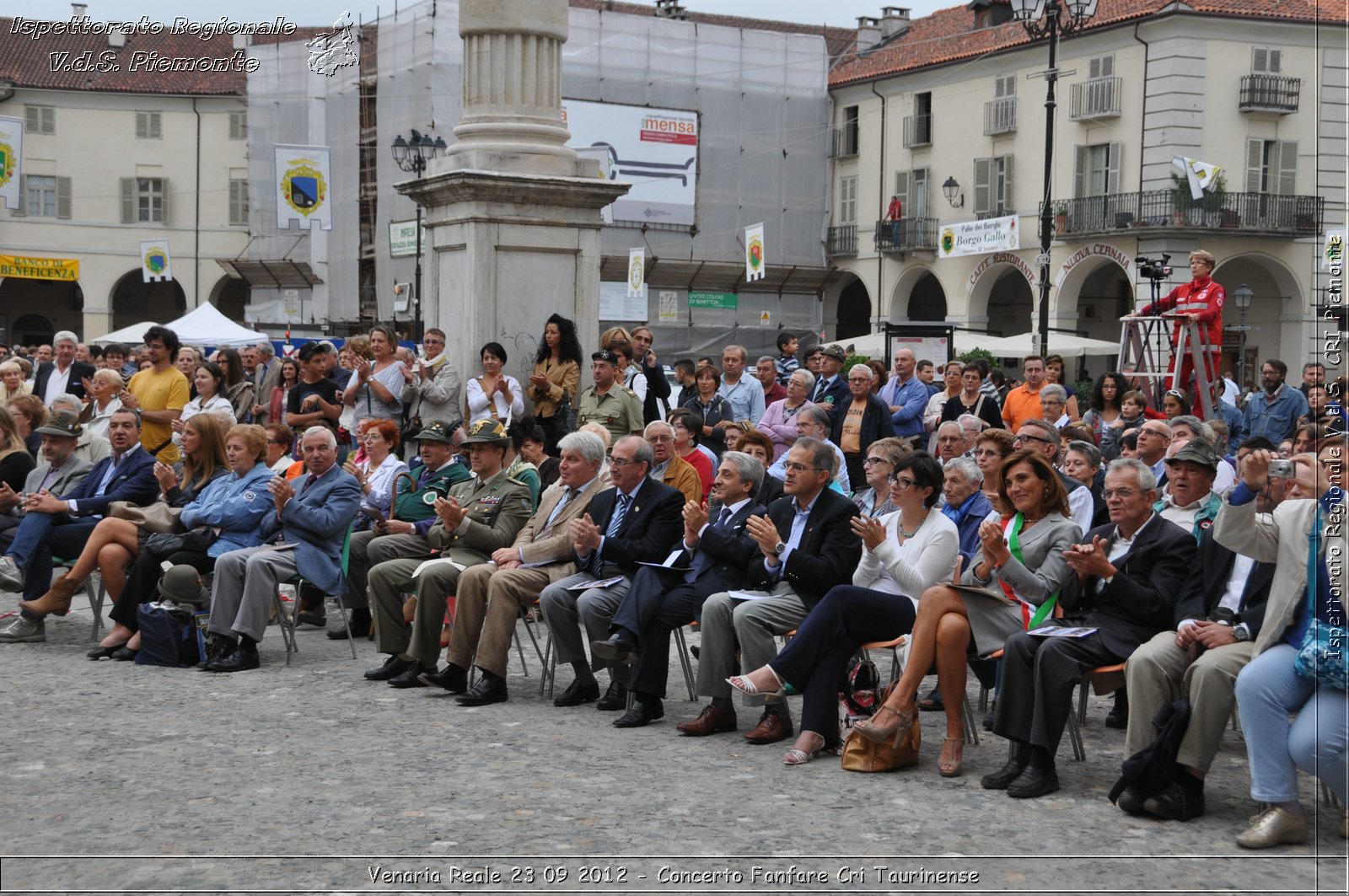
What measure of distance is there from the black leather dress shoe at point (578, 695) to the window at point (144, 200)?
50.8 meters

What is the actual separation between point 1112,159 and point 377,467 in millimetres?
30634

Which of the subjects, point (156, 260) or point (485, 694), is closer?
point (485, 694)

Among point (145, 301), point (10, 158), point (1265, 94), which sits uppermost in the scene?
point (1265, 94)

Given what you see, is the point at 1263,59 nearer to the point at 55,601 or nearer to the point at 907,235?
the point at 907,235

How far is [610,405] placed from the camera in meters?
11.4

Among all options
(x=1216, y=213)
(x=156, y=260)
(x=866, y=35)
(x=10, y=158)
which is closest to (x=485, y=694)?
(x=10, y=158)

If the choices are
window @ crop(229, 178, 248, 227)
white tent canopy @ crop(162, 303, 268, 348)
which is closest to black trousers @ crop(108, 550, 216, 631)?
white tent canopy @ crop(162, 303, 268, 348)

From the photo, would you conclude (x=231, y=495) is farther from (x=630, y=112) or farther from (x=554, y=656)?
(x=630, y=112)

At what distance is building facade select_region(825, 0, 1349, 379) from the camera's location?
1400 inches

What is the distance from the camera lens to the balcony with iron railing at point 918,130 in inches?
1687

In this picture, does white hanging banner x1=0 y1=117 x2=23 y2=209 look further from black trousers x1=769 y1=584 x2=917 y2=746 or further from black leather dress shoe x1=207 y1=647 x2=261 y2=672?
black trousers x1=769 y1=584 x2=917 y2=746

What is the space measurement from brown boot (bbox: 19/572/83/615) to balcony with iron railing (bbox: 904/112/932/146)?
36.2 m

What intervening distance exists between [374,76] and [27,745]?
39948mm

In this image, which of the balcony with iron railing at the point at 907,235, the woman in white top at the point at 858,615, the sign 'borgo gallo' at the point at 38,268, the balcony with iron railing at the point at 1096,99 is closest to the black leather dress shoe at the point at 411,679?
the woman in white top at the point at 858,615
